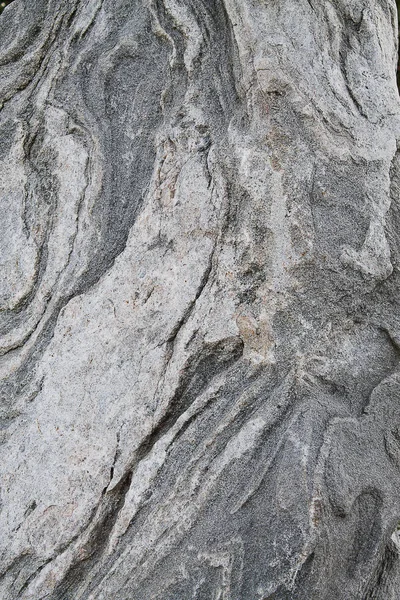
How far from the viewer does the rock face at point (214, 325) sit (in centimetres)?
144

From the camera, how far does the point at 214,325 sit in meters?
1.52

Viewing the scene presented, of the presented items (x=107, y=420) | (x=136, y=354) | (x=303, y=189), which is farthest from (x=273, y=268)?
(x=107, y=420)

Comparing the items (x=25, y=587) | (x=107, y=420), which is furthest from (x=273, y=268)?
(x=25, y=587)

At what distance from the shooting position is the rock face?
144 cm

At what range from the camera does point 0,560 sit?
1.58 m

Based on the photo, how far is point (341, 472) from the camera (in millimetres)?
1416

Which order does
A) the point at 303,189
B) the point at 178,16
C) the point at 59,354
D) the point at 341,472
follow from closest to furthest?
the point at 341,472 → the point at 303,189 → the point at 59,354 → the point at 178,16

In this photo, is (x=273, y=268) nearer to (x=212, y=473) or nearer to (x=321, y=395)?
(x=321, y=395)

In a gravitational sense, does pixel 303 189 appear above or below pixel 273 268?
above

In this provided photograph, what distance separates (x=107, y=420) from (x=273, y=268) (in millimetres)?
475

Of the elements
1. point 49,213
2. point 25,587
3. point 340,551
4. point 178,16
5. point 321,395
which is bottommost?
point 25,587

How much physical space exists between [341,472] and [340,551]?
0.16 metres

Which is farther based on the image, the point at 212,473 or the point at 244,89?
the point at 244,89

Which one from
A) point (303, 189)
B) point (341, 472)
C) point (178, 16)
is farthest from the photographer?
point (178, 16)
